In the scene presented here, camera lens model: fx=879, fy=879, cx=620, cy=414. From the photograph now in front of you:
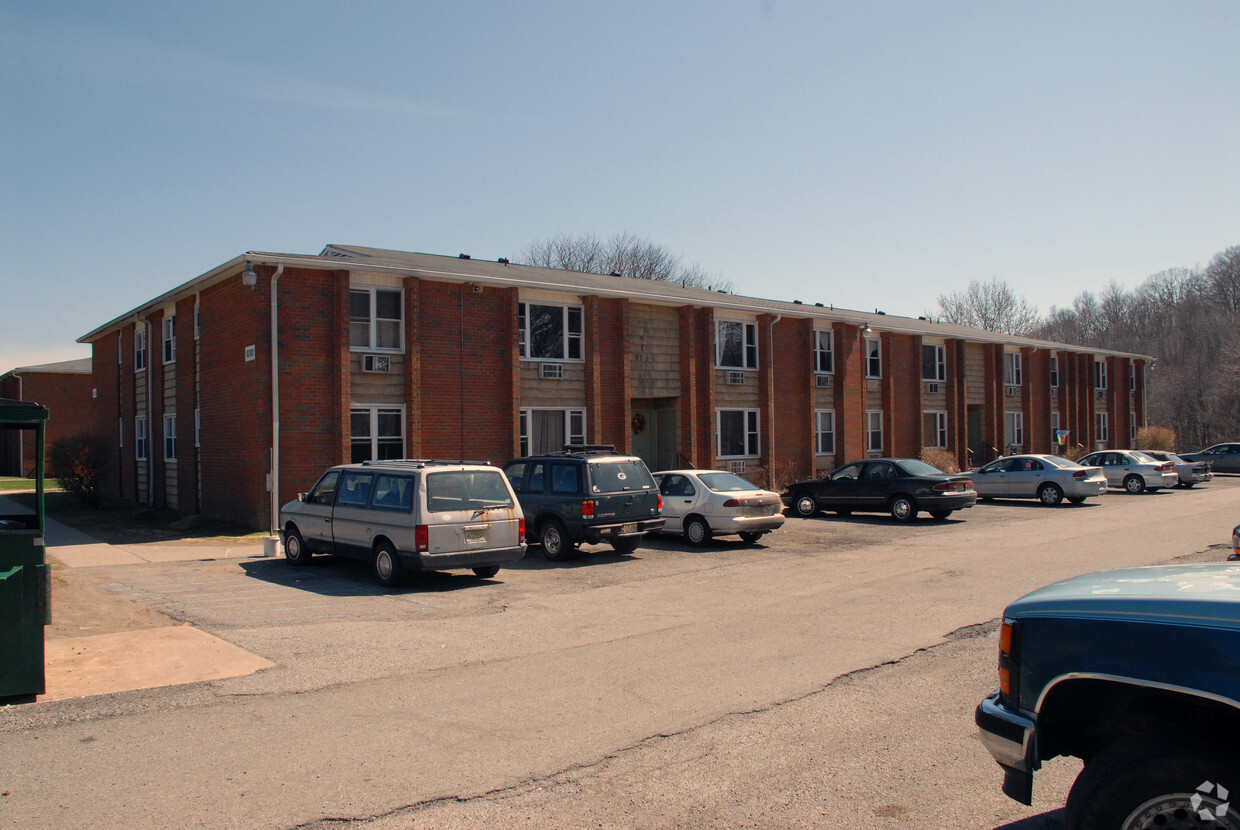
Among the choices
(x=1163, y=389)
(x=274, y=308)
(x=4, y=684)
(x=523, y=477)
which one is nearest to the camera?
(x=4, y=684)

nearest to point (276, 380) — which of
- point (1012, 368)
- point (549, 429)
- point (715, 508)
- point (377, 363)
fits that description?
point (377, 363)

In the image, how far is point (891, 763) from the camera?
5297mm

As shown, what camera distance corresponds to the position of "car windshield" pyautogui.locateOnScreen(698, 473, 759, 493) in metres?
17.1

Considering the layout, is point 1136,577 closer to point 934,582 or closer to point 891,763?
point 891,763

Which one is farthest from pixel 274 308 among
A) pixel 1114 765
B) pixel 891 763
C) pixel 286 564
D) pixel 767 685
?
pixel 1114 765

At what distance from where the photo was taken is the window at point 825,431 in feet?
101

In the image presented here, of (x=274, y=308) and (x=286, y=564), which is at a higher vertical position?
(x=274, y=308)

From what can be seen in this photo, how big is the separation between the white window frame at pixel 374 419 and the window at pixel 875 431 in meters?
18.9

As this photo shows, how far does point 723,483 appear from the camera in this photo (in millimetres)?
17438

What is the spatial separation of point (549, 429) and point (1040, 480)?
1446 cm

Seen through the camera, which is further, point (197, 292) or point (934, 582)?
point (197, 292)

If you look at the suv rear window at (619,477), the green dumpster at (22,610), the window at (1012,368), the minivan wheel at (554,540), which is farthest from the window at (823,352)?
the green dumpster at (22,610)

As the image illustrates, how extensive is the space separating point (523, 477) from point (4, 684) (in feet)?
32.3

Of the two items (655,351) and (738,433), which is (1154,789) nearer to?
(655,351)
